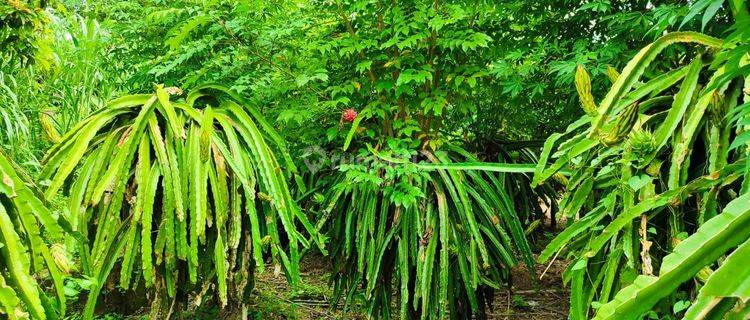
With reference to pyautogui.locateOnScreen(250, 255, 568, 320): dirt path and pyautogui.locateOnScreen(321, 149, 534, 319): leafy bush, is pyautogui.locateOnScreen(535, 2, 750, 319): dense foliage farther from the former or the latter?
pyautogui.locateOnScreen(250, 255, 568, 320): dirt path

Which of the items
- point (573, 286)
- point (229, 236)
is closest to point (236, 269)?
point (229, 236)

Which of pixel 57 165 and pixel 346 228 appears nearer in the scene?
pixel 57 165

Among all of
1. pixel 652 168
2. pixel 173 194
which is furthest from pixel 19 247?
pixel 652 168

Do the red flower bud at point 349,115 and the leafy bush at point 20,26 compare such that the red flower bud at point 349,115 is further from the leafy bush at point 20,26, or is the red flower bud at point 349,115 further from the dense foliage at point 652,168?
the leafy bush at point 20,26

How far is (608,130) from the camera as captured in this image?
183 centimetres

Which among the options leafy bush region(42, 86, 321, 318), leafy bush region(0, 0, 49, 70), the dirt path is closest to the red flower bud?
leafy bush region(42, 86, 321, 318)

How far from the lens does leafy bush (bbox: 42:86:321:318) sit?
82.3 inches

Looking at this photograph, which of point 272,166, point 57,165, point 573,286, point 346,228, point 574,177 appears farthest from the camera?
point 346,228

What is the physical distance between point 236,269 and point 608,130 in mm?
1665

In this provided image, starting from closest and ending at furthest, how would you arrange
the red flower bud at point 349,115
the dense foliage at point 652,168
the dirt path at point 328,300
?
the dense foliage at point 652,168 < the red flower bud at point 349,115 < the dirt path at point 328,300

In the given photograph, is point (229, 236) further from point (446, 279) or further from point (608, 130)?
point (608, 130)

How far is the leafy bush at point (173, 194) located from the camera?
6.86 ft

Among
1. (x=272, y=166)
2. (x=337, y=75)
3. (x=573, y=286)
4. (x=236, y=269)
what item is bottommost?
(x=573, y=286)

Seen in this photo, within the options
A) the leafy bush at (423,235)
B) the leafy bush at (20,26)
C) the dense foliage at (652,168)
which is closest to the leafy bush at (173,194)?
the leafy bush at (423,235)
